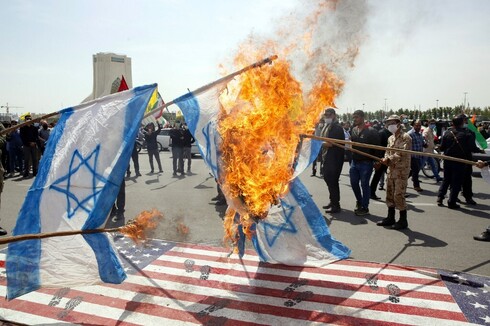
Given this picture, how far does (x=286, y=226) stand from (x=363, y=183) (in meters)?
3.58

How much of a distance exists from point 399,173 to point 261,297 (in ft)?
12.1

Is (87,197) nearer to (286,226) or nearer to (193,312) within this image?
(193,312)

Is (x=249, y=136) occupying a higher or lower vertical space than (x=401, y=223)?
higher

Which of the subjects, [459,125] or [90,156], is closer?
[90,156]

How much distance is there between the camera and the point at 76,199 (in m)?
3.66

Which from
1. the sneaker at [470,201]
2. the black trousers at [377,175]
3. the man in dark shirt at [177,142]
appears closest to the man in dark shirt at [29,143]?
the man in dark shirt at [177,142]

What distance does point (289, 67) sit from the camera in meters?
4.32

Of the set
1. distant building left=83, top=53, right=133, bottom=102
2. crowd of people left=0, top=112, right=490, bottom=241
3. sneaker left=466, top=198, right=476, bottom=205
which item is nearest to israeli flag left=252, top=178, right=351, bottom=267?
crowd of people left=0, top=112, right=490, bottom=241

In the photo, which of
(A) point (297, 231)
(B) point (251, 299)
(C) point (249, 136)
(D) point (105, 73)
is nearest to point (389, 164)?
(A) point (297, 231)

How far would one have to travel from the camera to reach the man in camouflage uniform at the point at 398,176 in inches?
245

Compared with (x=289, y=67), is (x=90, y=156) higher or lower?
lower

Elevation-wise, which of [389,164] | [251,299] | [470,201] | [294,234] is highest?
[389,164]

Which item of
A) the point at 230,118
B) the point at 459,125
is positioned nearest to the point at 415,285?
the point at 230,118

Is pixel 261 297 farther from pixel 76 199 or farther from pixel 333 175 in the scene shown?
pixel 333 175
